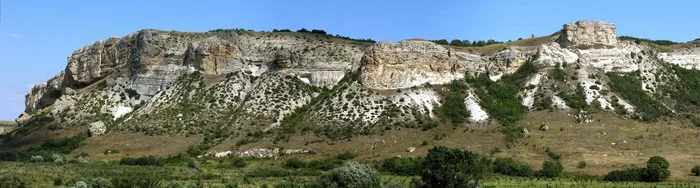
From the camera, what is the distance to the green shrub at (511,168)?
226 ft

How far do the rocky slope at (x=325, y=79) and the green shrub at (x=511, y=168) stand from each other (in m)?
17.9

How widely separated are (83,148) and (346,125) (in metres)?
30.1

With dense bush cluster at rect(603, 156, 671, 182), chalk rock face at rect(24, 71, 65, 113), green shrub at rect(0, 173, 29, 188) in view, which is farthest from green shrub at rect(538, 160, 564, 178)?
chalk rock face at rect(24, 71, 65, 113)

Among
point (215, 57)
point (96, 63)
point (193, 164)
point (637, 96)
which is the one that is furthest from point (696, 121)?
point (96, 63)

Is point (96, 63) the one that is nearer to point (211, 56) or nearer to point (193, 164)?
point (211, 56)

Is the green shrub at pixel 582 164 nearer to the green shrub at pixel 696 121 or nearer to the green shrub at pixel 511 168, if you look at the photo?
the green shrub at pixel 511 168

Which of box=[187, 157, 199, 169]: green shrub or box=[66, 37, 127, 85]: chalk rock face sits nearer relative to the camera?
box=[187, 157, 199, 169]: green shrub

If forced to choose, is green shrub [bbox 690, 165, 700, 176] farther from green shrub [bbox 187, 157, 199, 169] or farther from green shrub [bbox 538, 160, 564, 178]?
green shrub [bbox 187, 157, 199, 169]

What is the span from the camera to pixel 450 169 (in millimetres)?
51438

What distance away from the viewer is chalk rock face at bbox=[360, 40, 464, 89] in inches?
3829

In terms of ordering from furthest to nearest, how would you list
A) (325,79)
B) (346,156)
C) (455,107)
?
1. (325,79)
2. (455,107)
3. (346,156)

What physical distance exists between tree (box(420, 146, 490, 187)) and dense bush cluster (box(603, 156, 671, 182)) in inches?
582

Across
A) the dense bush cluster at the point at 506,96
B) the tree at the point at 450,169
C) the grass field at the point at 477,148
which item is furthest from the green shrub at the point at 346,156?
the tree at the point at 450,169

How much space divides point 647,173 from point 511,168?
11594 mm
